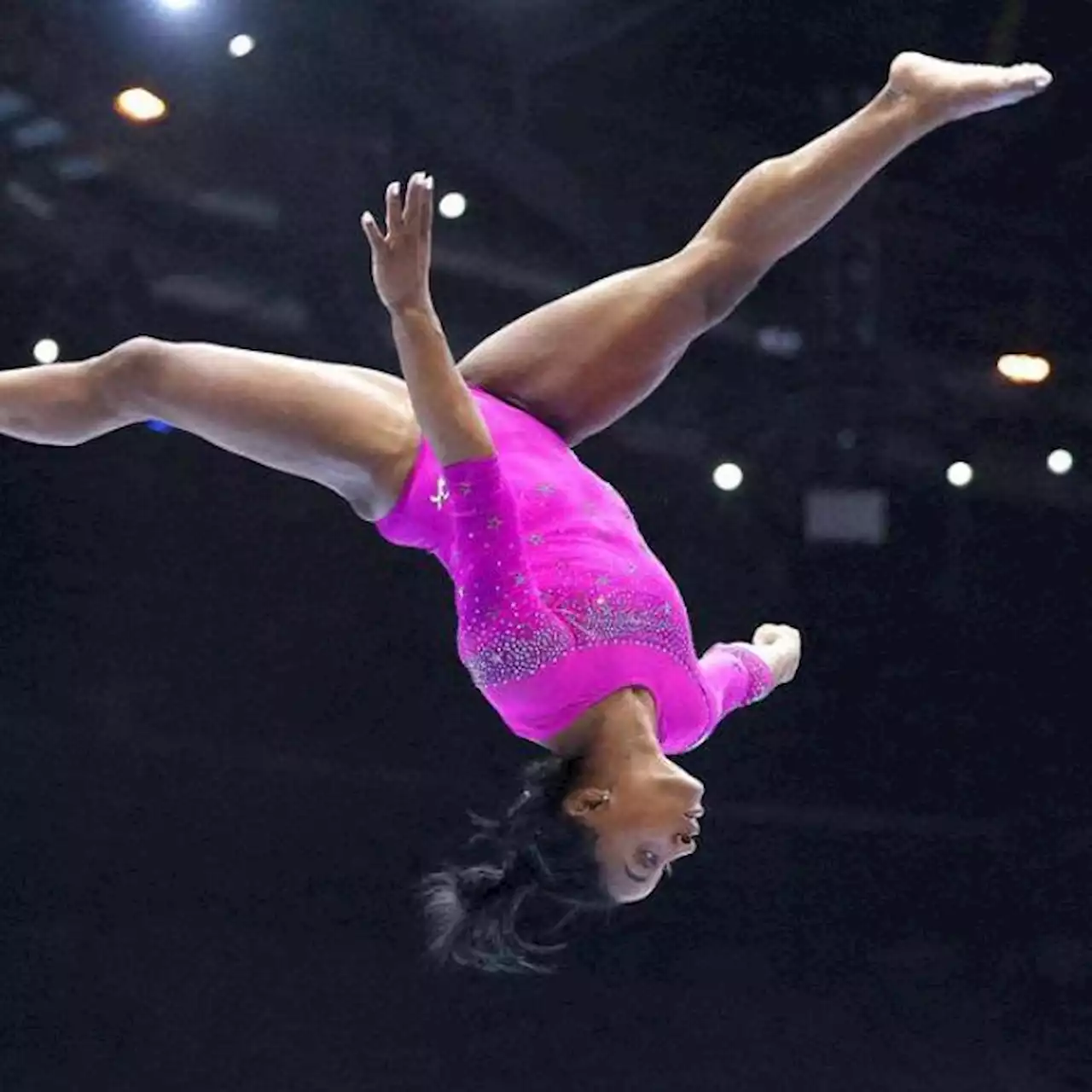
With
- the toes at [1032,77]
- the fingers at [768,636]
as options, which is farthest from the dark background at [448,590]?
the toes at [1032,77]

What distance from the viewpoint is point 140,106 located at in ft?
12.5

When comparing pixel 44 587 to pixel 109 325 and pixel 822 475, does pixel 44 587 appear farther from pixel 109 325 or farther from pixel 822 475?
pixel 822 475

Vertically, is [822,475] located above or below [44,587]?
above

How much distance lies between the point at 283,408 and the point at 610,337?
0.45 m

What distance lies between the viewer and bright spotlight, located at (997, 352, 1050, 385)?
4027 millimetres

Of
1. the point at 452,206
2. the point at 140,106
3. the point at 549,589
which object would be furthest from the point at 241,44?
the point at 549,589

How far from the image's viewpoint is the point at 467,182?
388cm

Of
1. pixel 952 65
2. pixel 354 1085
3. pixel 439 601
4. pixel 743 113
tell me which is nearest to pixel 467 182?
pixel 743 113

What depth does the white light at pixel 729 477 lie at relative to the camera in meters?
3.97

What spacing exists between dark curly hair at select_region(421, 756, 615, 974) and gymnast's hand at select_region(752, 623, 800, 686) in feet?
1.47

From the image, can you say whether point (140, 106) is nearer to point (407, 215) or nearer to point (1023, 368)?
point (1023, 368)

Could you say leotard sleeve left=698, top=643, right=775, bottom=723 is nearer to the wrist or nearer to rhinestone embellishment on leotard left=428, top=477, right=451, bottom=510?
rhinestone embellishment on leotard left=428, top=477, right=451, bottom=510

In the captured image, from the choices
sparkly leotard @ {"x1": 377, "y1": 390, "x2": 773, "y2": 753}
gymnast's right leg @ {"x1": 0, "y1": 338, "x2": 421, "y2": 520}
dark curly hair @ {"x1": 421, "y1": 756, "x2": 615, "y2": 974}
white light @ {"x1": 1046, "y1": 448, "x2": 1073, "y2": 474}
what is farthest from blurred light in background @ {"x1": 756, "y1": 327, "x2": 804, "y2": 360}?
dark curly hair @ {"x1": 421, "y1": 756, "x2": 615, "y2": 974}

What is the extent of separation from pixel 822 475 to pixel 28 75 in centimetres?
181
